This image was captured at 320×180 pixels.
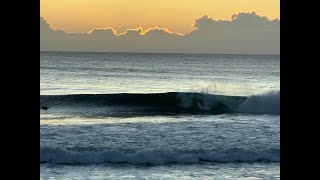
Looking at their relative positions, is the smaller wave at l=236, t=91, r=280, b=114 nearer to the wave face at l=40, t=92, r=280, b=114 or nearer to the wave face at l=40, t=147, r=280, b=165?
the wave face at l=40, t=92, r=280, b=114

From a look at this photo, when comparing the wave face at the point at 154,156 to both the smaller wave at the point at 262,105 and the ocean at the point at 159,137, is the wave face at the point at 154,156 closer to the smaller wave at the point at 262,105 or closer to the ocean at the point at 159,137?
the ocean at the point at 159,137

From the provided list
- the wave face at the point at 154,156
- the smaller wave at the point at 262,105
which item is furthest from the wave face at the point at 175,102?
the wave face at the point at 154,156

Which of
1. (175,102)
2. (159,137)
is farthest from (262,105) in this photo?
(159,137)

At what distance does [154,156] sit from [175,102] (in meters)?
13.7

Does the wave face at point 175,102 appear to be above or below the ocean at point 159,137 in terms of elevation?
above

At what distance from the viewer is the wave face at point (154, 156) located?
9.72 m

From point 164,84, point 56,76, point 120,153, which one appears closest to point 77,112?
point 120,153

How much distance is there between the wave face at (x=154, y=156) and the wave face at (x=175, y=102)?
10.4m

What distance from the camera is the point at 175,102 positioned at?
2364cm

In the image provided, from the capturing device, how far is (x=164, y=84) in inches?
1485
